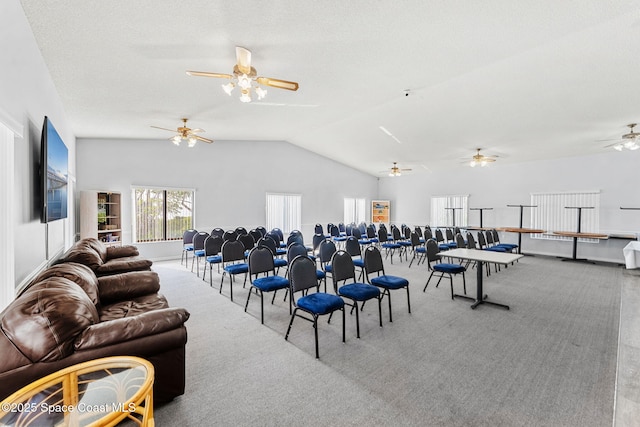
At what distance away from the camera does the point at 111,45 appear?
114 inches

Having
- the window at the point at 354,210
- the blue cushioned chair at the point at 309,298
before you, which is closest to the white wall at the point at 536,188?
the window at the point at 354,210

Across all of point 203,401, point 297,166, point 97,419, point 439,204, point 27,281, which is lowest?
point 203,401

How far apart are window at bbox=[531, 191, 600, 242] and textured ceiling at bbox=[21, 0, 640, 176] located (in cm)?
170

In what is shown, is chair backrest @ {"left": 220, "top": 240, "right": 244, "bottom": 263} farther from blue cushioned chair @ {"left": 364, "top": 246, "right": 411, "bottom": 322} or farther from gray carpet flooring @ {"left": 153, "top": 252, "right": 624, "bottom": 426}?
blue cushioned chair @ {"left": 364, "top": 246, "right": 411, "bottom": 322}

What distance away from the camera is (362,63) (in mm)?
3668

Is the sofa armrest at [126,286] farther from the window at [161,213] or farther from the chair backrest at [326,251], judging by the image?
the window at [161,213]

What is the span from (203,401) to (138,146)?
6.90 metres

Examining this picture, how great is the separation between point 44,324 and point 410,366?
2.61 metres

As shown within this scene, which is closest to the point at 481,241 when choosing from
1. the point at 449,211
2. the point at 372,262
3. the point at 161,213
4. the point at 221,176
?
the point at 449,211

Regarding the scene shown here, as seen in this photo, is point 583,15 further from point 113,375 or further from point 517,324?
point 113,375

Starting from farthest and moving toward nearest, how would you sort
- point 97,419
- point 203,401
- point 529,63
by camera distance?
1. point 529,63
2. point 203,401
3. point 97,419

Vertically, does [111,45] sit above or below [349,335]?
above

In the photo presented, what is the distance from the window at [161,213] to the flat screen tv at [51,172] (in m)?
3.71

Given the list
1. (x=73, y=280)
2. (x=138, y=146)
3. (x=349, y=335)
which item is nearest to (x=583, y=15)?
(x=349, y=335)
